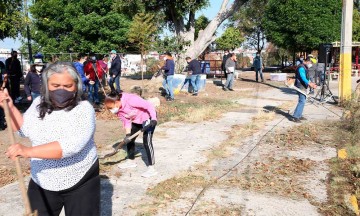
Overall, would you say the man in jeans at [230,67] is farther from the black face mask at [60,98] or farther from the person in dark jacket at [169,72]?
the black face mask at [60,98]

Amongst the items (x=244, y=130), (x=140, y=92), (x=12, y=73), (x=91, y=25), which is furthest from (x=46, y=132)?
(x=91, y=25)

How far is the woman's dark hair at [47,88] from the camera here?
251 cm

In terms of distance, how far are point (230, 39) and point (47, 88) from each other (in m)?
48.5

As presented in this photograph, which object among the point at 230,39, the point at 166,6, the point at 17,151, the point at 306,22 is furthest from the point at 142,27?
the point at 230,39

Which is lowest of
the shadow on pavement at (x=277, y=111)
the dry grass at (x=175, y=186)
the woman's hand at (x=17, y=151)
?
the dry grass at (x=175, y=186)

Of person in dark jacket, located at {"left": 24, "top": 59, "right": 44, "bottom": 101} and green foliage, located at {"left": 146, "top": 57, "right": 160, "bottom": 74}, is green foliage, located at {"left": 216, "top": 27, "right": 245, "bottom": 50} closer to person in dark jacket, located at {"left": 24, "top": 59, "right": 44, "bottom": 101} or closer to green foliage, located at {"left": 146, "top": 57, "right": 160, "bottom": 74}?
green foliage, located at {"left": 146, "top": 57, "right": 160, "bottom": 74}

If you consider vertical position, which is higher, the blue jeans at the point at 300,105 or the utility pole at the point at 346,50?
the utility pole at the point at 346,50

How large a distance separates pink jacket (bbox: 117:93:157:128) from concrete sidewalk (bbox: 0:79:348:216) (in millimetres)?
807

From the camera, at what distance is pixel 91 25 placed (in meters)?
33.1

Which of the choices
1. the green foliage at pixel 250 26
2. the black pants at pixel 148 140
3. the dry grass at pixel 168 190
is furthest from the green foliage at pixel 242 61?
the dry grass at pixel 168 190

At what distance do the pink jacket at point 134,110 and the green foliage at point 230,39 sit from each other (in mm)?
45004

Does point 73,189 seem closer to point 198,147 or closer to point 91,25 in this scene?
point 198,147

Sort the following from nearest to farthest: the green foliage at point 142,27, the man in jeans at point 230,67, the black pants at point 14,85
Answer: the black pants at point 14,85 → the man in jeans at point 230,67 → the green foliage at point 142,27

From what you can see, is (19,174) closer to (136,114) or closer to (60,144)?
(60,144)
